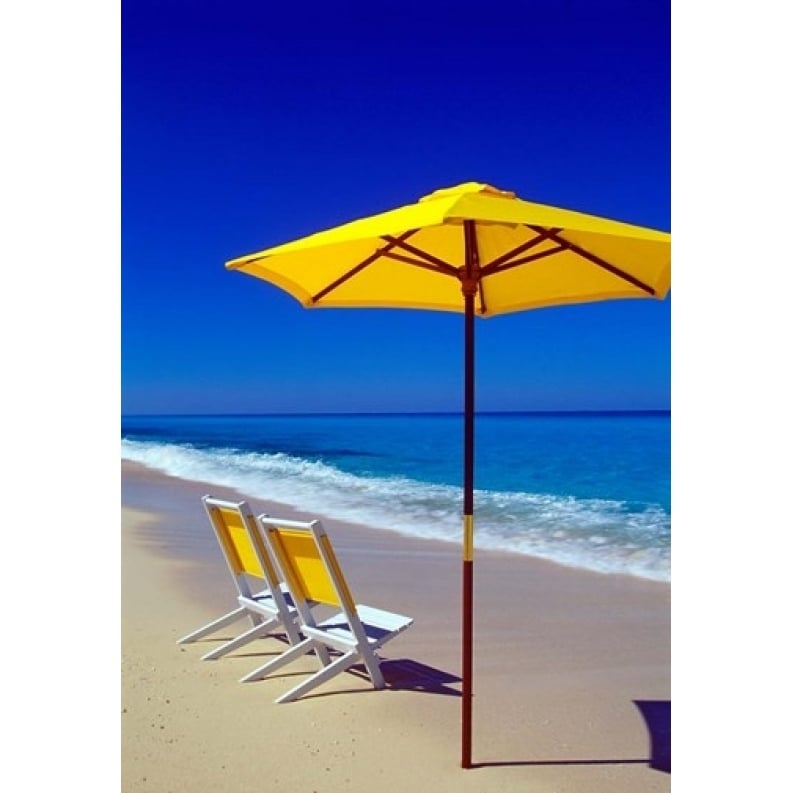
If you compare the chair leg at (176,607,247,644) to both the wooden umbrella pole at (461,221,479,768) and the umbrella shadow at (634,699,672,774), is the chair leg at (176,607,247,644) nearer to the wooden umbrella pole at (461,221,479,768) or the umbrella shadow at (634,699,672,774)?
the wooden umbrella pole at (461,221,479,768)

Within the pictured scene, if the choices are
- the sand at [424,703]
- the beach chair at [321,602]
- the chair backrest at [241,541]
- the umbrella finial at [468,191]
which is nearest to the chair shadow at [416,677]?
the sand at [424,703]

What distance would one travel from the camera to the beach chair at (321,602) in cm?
381

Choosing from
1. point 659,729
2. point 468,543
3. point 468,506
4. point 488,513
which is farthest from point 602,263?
point 488,513

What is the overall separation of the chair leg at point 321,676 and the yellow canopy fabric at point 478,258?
1574 millimetres

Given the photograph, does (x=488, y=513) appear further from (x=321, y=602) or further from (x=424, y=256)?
(x=424, y=256)

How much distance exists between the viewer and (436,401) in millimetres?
12016

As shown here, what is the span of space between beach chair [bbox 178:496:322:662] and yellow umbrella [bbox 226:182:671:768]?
1048 millimetres

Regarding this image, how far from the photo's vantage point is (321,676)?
12.6 feet

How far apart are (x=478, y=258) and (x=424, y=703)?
1873 millimetres

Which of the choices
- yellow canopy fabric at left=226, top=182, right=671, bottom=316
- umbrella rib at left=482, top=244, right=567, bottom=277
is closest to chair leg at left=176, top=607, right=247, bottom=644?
yellow canopy fabric at left=226, top=182, right=671, bottom=316

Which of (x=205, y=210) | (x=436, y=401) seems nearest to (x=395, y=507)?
(x=436, y=401)
